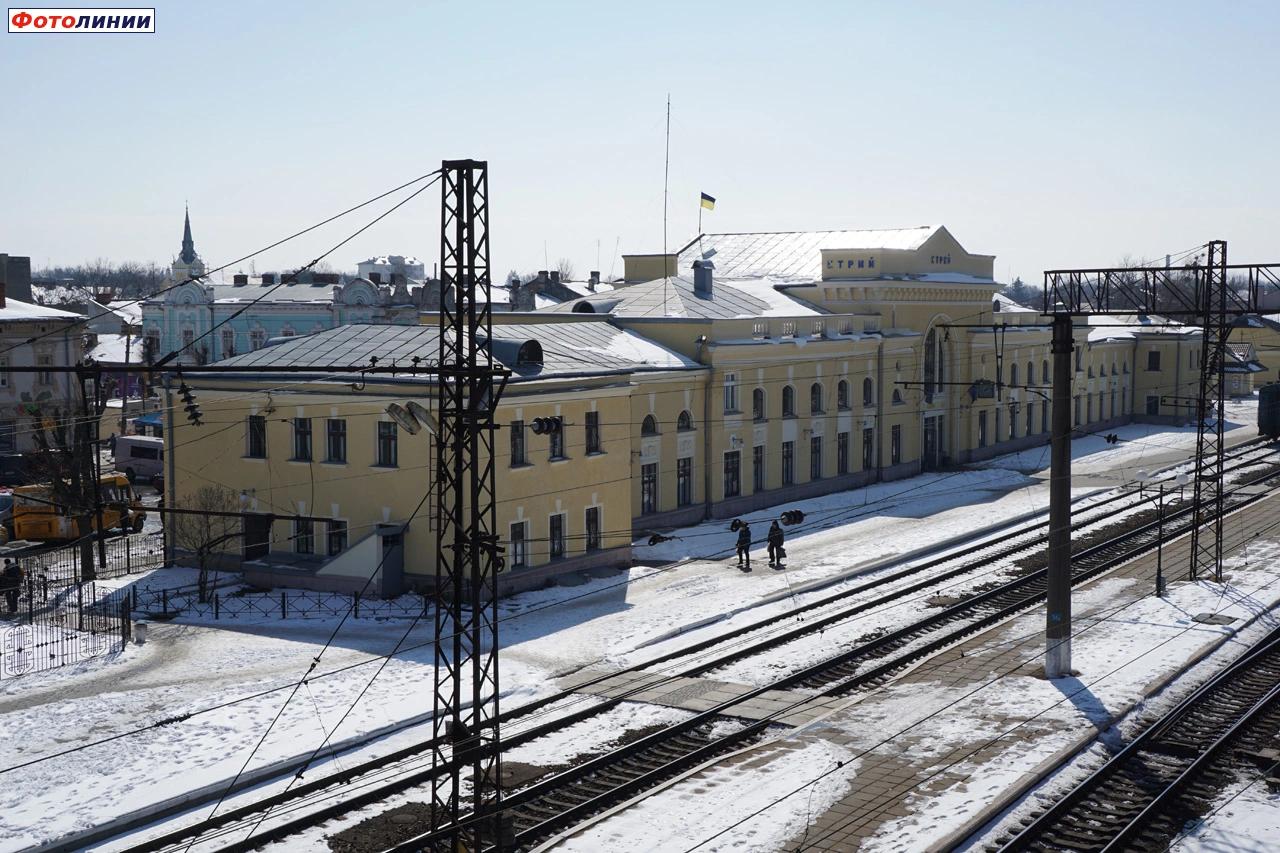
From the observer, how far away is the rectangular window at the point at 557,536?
37.1m

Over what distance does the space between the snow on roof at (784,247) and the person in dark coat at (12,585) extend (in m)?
37.7

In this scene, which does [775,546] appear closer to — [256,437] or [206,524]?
[256,437]

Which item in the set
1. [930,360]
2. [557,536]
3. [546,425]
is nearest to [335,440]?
[546,425]

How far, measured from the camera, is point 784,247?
68.2 meters

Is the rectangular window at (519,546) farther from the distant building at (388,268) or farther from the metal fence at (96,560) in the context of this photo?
the distant building at (388,268)

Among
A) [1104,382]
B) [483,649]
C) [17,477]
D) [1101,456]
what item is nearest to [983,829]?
[483,649]

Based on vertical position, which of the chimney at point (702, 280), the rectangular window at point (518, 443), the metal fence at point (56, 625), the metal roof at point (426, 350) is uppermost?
the chimney at point (702, 280)

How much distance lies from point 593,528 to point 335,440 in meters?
7.59

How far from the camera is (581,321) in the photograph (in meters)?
49.6

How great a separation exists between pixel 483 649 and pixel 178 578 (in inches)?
469

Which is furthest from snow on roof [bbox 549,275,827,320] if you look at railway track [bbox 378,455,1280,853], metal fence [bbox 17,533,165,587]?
metal fence [bbox 17,533,165,587]

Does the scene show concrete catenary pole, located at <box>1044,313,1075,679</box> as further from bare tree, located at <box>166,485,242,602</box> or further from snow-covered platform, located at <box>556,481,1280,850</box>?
bare tree, located at <box>166,485,242,602</box>

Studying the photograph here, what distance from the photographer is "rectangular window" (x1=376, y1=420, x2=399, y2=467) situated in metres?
35.2

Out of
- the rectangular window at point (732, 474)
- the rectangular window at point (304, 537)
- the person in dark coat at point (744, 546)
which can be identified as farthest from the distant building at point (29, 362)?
the person in dark coat at point (744, 546)
